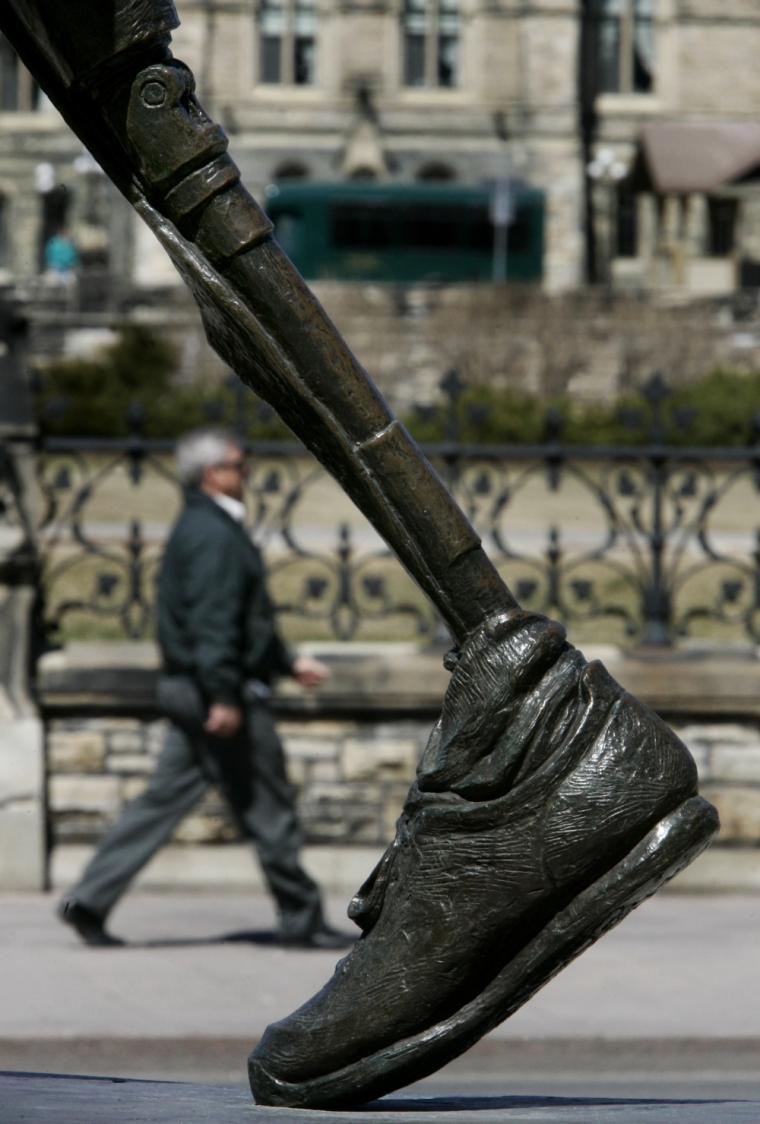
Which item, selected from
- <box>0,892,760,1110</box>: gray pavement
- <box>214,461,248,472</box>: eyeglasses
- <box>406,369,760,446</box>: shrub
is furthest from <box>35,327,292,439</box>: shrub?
<box>0,892,760,1110</box>: gray pavement

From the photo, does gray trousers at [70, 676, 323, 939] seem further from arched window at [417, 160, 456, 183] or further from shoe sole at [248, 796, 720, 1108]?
arched window at [417, 160, 456, 183]

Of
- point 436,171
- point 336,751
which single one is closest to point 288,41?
point 436,171

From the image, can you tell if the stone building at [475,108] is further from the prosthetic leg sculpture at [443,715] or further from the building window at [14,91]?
the prosthetic leg sculpture at [443,715]

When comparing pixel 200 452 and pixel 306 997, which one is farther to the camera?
pixel 200 452

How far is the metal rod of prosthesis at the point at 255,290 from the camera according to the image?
64.2 inches

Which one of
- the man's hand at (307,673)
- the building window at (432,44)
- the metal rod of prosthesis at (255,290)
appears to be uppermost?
the building window at (432,44)

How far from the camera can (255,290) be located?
1647mm

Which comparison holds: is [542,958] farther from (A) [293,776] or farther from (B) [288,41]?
(B) [288,41]

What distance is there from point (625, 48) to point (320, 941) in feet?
Result: 148

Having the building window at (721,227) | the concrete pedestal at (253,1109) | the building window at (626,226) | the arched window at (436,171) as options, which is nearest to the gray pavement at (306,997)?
the concrete pedestal at (253,1109)

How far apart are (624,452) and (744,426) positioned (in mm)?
13267

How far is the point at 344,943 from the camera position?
593 centimetres

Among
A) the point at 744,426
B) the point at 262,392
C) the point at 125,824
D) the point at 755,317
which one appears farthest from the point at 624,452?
the point at 755,317

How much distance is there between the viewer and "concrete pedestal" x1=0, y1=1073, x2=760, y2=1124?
1576 millimetres
